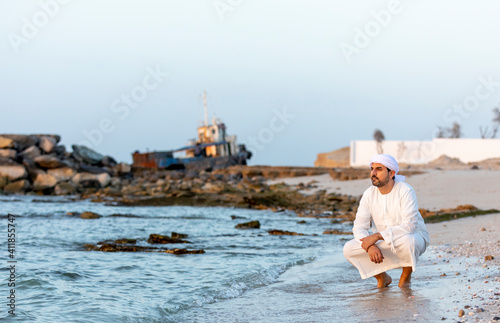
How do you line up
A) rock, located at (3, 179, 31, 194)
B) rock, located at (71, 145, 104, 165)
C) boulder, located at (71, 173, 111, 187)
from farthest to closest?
1. rock, located at (71, 145, 104, 165)
2. boulder, located at (71, 173, 111, 187)
3. rock, located at (3, 179, 31, 194)

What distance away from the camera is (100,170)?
114 feet

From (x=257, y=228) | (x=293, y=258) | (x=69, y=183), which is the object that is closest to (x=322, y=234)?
(x=257, y=228)

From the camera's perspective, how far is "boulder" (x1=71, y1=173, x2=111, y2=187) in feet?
104

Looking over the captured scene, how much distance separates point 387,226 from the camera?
539 centimetres

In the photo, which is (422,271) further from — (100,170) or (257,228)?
(100,170)

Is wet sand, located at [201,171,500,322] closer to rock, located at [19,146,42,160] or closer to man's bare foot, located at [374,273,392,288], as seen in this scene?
man's bare foot, located at [374,273,392,288]

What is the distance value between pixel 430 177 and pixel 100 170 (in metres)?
19.3

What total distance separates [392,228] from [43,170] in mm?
29238

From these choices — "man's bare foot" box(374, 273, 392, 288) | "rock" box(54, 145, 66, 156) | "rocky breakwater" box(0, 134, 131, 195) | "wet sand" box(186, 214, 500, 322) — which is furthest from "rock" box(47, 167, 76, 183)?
"man's bare foot" box(374, 273, 392, 288)

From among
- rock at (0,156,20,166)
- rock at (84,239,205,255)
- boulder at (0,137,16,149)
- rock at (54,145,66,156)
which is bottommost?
rock at (84,239,205,255)

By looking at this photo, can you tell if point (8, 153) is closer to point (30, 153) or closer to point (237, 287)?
point (30, 153)

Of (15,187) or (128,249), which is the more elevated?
(15,187)

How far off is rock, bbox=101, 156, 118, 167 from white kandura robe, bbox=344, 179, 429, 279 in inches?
1395

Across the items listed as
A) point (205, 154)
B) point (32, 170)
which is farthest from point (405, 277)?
point (205, 154)
